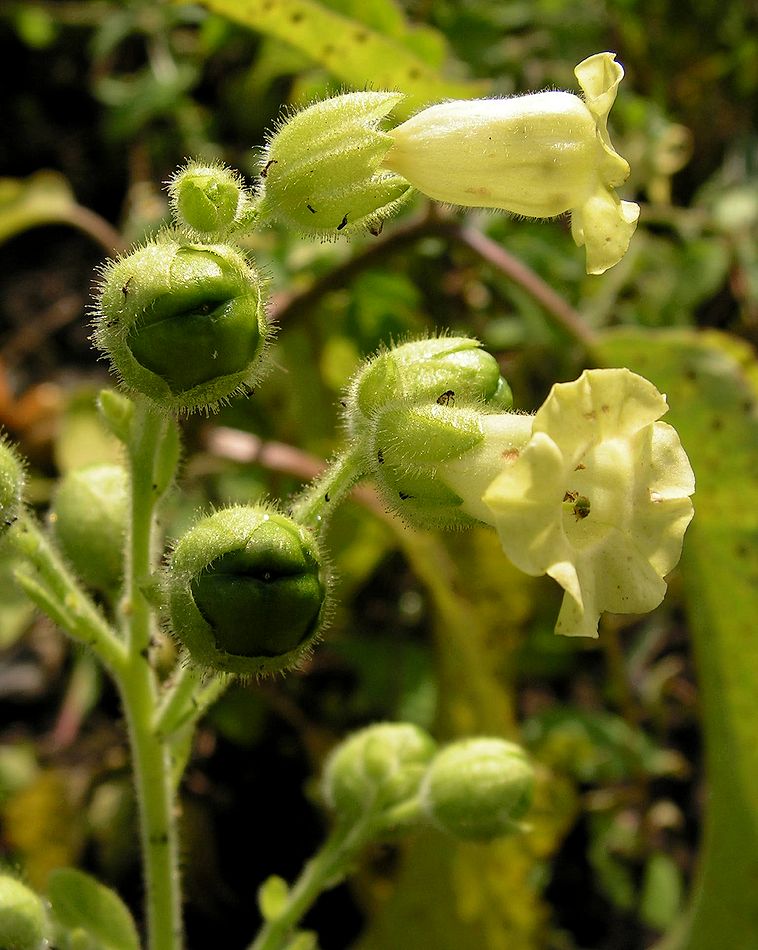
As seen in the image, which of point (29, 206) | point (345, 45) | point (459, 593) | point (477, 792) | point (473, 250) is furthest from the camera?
point (29, 206)

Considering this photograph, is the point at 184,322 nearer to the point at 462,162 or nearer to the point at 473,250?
the point at 462,162

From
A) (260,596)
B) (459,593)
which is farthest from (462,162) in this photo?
(459,593)

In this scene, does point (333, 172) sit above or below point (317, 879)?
above

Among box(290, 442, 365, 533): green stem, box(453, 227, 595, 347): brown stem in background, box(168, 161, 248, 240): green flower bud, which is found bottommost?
box(453, 227, 595, 347): brown stem in background

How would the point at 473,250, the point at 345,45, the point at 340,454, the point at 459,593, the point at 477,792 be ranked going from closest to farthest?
the point at 340,454 → the point at 477,792 → the point at 345,45 → the point at 473,250 → the point at 459,593

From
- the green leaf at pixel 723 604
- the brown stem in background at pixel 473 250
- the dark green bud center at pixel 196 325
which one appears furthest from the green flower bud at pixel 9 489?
the green leaf at pixel 723 604

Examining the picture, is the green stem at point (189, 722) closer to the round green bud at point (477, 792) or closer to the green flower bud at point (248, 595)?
the green flower bud at point (248, 595)

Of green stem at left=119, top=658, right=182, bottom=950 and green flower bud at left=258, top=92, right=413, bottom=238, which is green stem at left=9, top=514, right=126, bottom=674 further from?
green flower bud at left=258, top=92, right=413, bottom=238

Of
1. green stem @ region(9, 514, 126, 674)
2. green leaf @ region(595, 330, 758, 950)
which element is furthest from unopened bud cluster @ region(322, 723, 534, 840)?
green leaf @ region(595, 330, 758, 950)
